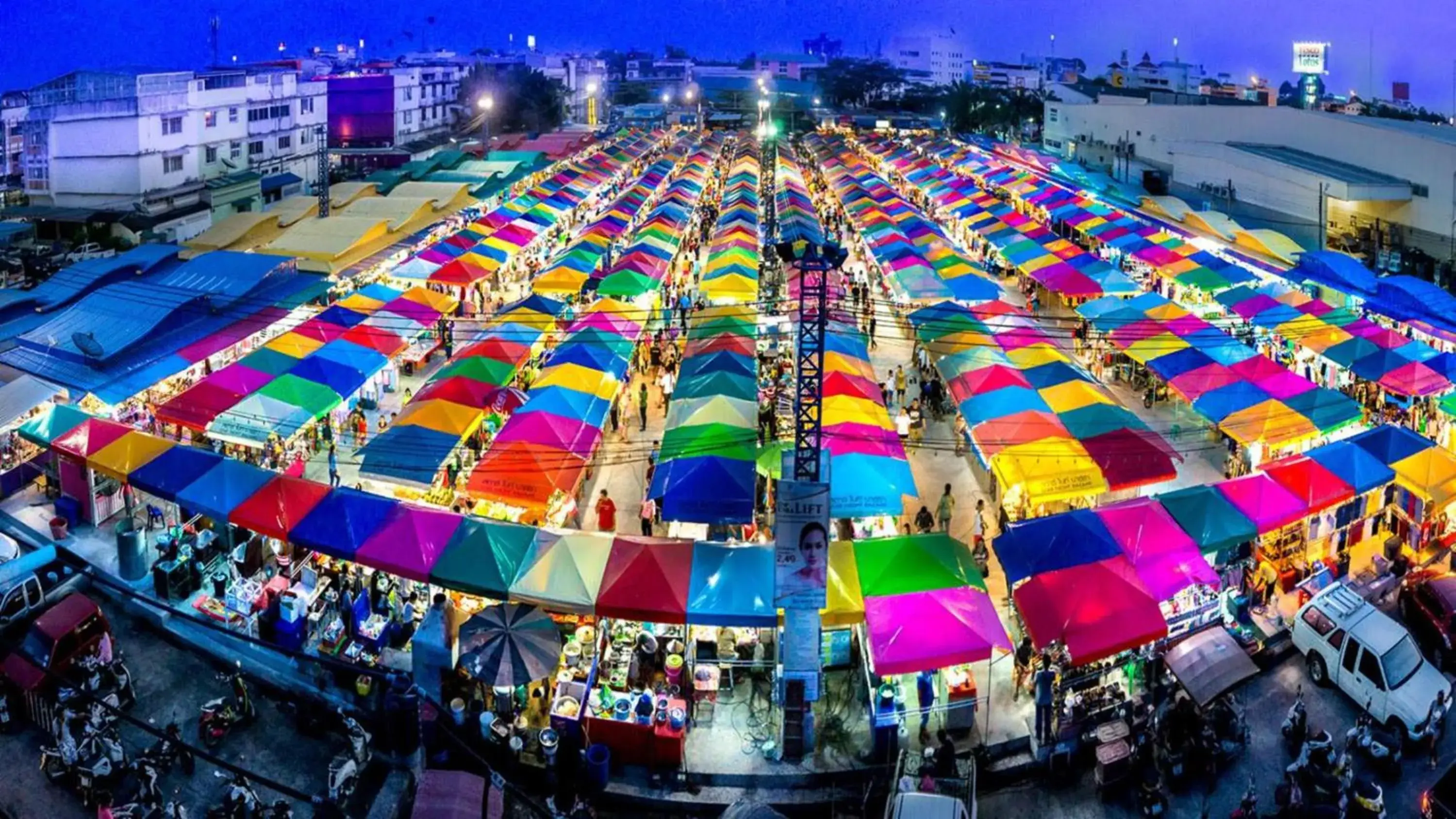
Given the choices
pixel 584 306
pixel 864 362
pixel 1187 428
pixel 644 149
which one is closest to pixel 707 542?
pixel 864 362

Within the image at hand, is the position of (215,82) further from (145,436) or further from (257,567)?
(257,567)

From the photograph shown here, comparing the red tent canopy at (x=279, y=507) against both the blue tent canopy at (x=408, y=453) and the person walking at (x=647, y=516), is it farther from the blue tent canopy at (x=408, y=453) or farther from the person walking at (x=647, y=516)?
the person walking at (x=647, y=516)

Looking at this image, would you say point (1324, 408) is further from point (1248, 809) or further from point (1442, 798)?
point (1248, 809)

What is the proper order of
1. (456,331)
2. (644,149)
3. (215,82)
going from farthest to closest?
(644,149)
(215,82)
(456,331)

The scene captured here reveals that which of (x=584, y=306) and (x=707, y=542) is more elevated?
(x=584, y=306)

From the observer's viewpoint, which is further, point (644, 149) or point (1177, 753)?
point (644, 149)

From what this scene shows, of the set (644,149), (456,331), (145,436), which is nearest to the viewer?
(145,436)

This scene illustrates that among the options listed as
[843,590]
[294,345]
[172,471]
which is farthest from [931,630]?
[294,345]
